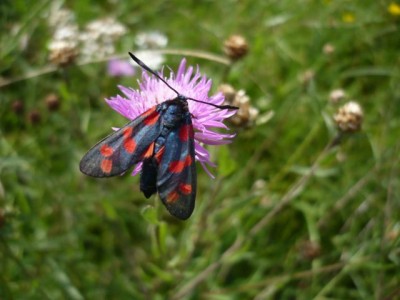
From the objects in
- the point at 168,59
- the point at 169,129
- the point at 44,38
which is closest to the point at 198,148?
the point at 169,129

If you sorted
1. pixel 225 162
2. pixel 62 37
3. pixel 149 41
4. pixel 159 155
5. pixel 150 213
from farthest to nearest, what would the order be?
pixel 149 41, pixel 62 37, pixel 225 162, pixel 150 213, pixel 159 155

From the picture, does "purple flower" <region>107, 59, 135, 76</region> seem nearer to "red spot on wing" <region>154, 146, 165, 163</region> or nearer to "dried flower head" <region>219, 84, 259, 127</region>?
"dried flower head" <region>219, 84, 259, 127</region>

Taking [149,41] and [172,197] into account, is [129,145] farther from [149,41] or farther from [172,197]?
[149,41]

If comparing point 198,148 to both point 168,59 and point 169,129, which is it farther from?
point 168,59

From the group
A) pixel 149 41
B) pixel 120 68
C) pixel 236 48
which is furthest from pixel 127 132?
pixel 149 41

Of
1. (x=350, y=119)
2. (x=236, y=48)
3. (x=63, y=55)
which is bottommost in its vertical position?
(x=350, y=119)

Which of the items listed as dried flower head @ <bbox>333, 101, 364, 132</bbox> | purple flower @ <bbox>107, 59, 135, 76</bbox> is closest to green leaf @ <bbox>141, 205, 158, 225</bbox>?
dried flower head @ <bbox>333, 101, 364, 132</bbox>

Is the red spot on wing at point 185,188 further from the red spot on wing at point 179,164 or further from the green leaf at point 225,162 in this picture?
the green leaf at point 225,162
